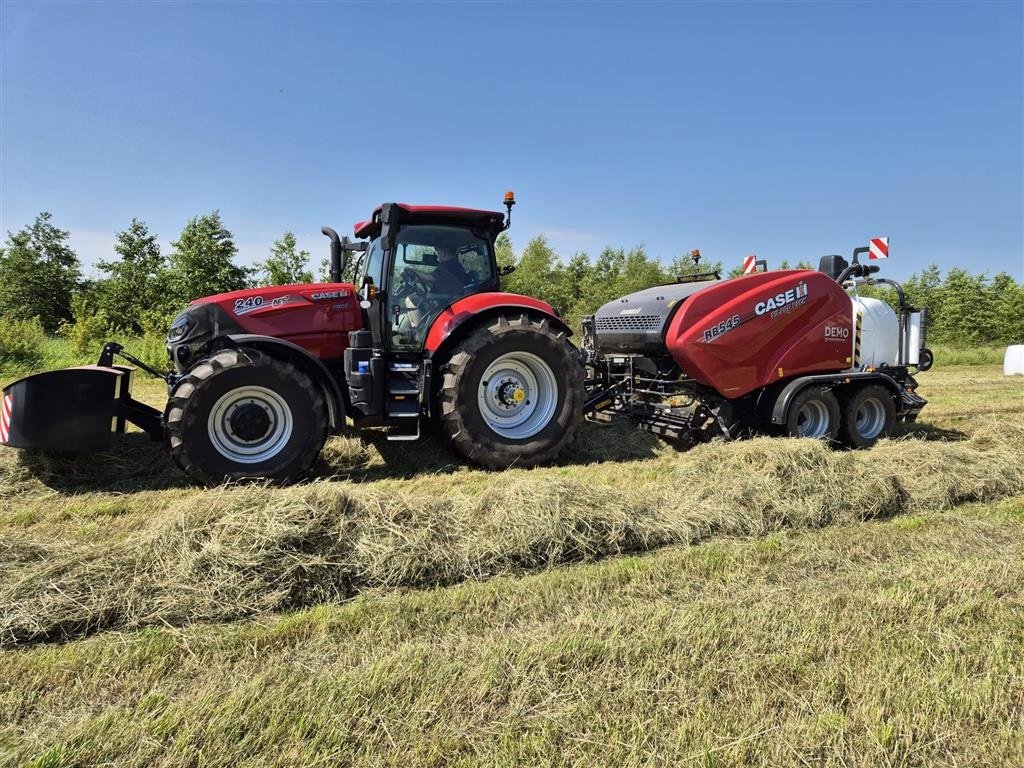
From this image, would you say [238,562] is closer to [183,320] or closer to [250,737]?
[250,737]

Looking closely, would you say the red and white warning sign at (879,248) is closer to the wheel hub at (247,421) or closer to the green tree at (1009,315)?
the wheel hub at (247,421)

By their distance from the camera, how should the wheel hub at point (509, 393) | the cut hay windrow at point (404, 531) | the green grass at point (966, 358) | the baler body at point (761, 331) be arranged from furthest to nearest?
the green grass at point (966, 358)
the baler body at point (761, 331)
the wheel hub at point (509, 393)
the cut hay windrow at point (404, 531)

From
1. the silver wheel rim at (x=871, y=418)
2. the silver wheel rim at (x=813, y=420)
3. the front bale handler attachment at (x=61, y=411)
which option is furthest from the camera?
the silver wheel rim at (x=871, y=418)

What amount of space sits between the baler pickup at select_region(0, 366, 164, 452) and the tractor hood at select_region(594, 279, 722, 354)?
14.9 ft

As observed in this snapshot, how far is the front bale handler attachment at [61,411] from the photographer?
4156 mm

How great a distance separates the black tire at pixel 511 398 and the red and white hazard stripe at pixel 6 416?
2920 millimetres

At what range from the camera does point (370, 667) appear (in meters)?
2.26

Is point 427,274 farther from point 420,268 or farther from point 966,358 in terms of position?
point 966,358

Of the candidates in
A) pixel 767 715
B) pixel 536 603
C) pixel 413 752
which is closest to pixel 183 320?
pixel 536 603

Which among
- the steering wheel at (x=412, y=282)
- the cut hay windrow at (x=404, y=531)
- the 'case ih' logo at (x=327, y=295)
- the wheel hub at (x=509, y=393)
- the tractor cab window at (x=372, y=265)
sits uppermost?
the tractor cab window at (x=372, y=265)

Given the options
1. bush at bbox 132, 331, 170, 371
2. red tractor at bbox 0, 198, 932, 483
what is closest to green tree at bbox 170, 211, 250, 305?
bush at bbox 132, 331, 170, 371

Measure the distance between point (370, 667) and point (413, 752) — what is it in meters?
0.47

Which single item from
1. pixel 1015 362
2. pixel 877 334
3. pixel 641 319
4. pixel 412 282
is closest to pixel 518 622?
pixel 412 282

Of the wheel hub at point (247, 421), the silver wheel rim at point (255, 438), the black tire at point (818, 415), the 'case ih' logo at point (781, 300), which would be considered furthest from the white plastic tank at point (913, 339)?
the wheel hub at point (247, 421)
